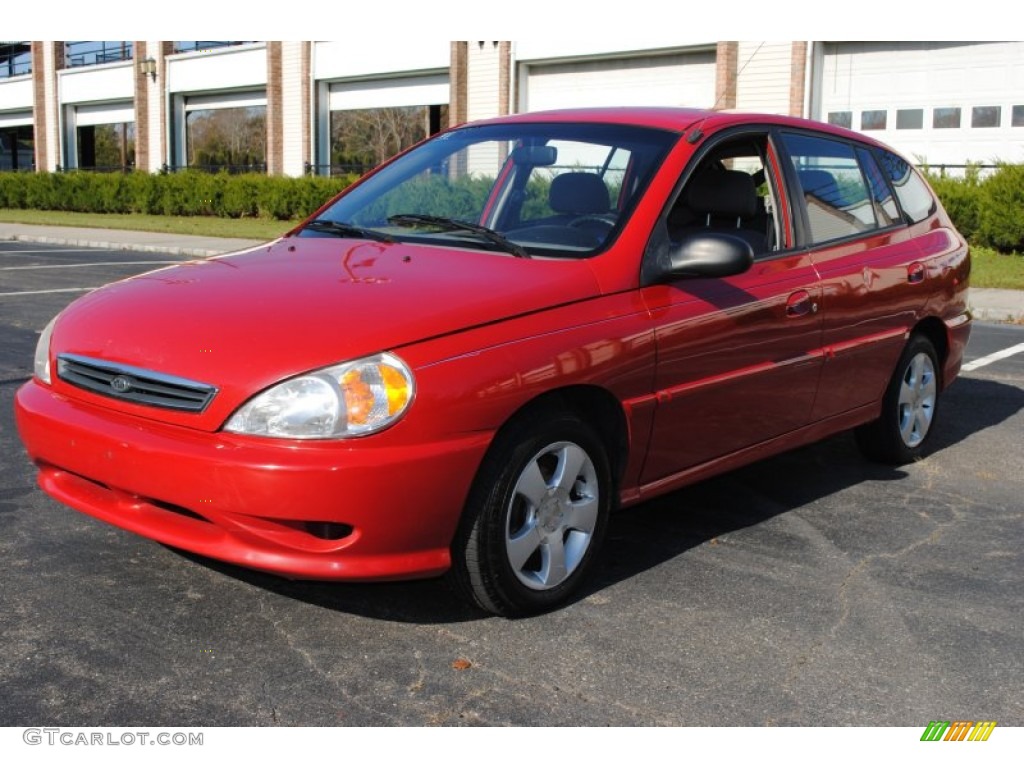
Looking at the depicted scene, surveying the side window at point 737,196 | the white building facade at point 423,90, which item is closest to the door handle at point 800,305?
the side window at point 737,196

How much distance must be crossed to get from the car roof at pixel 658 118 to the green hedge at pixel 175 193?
22182mm

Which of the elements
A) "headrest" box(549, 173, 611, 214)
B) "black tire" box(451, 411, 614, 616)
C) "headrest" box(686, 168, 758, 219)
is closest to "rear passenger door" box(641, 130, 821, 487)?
"headrest" box(686, 168, 758, 219)

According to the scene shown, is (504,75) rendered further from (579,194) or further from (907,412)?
(579,194)

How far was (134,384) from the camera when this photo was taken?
3689mm

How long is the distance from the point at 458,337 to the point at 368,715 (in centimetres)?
114

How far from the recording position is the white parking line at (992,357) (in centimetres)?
916

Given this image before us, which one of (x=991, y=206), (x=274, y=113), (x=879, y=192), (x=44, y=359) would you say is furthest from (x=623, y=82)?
(x=44, y=359)

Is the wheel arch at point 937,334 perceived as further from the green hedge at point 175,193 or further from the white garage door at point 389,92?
the white garage door at point 389,92

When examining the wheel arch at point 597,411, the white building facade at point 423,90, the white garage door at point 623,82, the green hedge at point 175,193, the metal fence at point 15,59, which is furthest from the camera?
the metal fence at point 15,59

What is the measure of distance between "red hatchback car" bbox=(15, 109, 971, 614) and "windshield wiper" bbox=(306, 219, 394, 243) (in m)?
0.01

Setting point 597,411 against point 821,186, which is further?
point 821,186

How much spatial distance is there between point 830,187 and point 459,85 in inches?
964

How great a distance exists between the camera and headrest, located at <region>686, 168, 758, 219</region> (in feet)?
16.1

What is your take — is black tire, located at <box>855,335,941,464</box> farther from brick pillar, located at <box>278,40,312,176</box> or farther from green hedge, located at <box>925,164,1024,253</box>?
brick pillar, located at <box>278,40,312,176</box>
